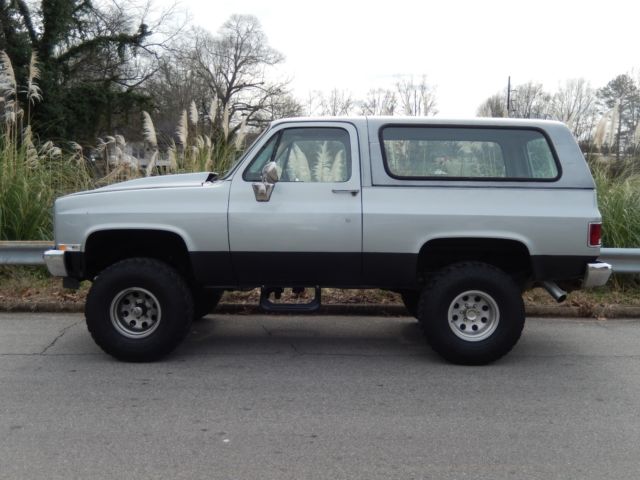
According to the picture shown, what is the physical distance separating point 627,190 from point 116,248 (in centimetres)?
677

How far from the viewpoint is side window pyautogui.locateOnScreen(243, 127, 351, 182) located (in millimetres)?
5418

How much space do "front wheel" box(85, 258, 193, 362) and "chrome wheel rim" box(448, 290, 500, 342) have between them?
7.51 feet

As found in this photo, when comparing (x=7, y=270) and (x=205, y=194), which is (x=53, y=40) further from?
(x=205, y=194)

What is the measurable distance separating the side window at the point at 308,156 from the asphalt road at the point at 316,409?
164cm

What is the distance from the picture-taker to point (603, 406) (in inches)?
179

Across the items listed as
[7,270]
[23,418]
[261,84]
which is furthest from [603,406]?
[261,84]

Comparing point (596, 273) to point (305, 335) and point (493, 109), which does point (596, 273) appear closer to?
point (305, 335)

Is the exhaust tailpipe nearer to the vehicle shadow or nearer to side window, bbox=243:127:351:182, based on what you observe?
the vehicle shadow

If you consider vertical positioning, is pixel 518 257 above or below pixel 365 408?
above

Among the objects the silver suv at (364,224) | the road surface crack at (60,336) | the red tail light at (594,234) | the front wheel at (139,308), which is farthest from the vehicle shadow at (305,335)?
the red tail light at (594,234)

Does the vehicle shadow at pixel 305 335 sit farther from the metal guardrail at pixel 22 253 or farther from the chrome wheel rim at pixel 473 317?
the metal guardrail at pixel 22 253

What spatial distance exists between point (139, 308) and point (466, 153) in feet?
10.4

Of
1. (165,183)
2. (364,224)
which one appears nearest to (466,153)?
(364,224)

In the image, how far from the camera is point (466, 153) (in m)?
5.54
